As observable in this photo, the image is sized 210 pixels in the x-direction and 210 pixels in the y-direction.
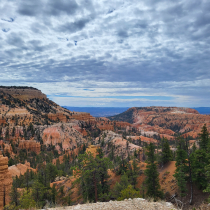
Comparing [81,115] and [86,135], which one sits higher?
[81,115]

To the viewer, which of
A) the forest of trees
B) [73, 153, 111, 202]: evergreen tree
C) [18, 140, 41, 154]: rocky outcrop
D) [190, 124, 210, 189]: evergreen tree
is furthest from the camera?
[18, 140, 41, 154]: rocky outcrop

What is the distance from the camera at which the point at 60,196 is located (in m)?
33.5

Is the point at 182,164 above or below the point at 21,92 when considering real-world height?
below

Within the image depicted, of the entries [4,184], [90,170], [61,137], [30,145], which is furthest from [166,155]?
[61,137]

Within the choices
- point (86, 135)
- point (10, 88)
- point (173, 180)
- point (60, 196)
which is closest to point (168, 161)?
point (173, 180)

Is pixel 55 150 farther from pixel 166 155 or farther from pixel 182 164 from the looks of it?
pixel 182 164

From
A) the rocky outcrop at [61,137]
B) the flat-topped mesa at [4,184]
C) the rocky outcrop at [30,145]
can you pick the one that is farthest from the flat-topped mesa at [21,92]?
the flat-topped mesa at [4,184]

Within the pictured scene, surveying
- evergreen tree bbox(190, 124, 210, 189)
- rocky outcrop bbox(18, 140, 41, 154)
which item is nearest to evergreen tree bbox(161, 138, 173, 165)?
evergreen tree bbox(190, 124, 210, 189)

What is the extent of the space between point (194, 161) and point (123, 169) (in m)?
16.7

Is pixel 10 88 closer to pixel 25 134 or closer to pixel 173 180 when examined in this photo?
pixel 25 134

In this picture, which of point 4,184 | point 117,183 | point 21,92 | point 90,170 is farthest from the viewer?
point 21,92

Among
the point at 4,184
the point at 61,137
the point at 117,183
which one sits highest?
the point at 117,183

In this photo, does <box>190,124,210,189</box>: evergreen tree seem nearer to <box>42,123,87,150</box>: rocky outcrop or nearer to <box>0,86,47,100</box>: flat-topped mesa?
<box>42,123,87,150</box>: rocky outcrop

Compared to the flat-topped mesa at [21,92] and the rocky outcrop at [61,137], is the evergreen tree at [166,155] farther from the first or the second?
the flat-topped mesa at [21,92]
